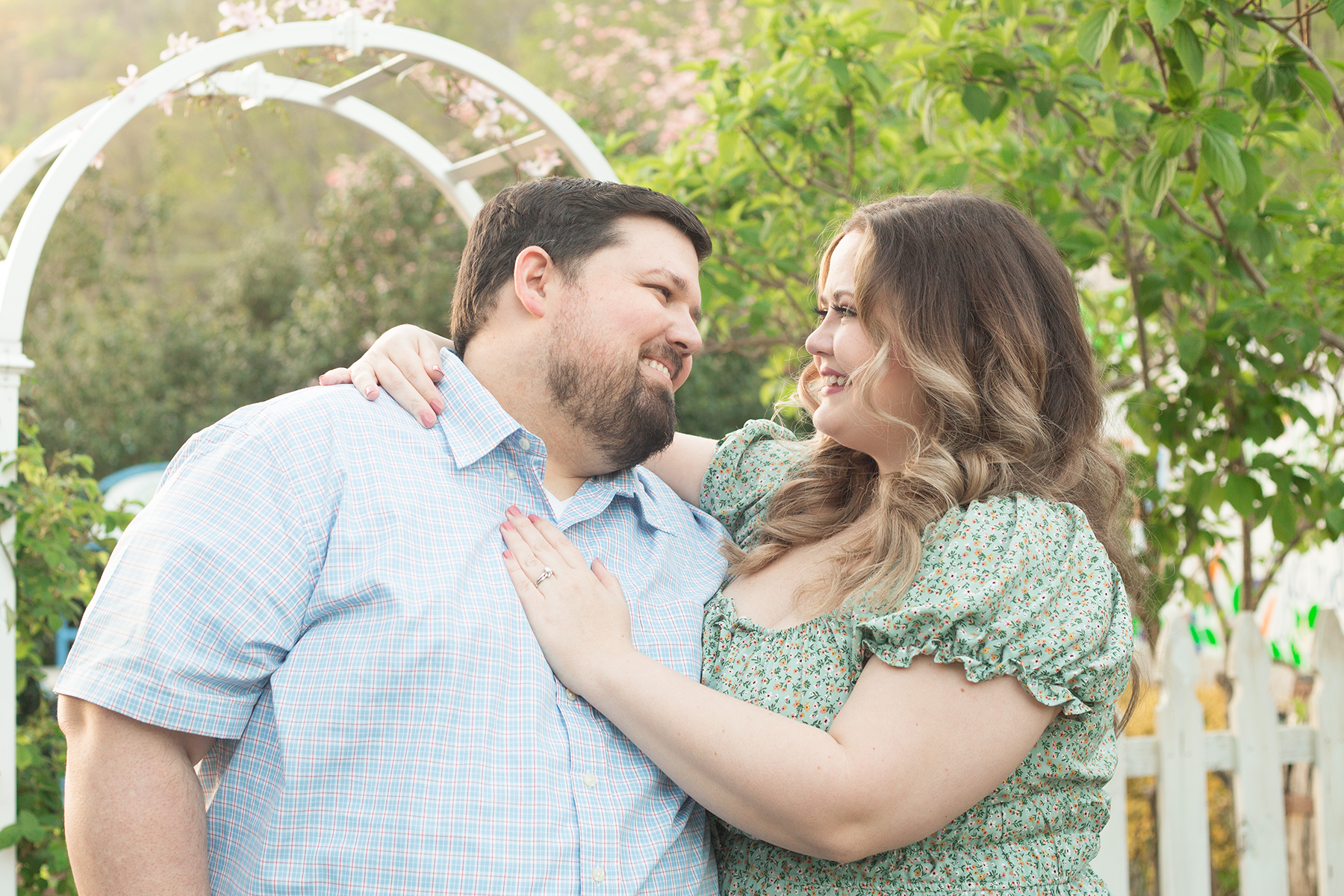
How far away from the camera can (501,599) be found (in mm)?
1719

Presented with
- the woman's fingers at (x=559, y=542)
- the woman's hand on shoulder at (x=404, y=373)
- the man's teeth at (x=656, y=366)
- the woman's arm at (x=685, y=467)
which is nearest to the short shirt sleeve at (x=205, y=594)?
the woman's hand on shoulder at (x=404, y=373)

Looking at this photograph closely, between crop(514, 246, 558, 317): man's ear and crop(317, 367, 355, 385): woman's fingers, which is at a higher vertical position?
crop(514, 246, 558, 317): man's ear

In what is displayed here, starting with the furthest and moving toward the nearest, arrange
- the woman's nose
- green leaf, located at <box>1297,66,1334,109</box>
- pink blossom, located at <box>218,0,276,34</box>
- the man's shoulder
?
pink blossom, located at <box>218,0,276,34</box>
green leaf, located at <box>1297,66,1334,109</box>
the man's shoulder
the woman's nose

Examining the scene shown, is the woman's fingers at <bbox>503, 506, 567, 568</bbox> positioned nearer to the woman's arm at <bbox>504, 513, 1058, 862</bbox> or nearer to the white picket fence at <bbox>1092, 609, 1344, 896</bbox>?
the woman's arm at <bbox>504, 513, 1058, 862</bbox>

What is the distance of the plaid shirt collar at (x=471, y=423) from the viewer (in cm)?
188

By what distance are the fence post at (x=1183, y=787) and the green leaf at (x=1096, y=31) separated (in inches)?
65.1

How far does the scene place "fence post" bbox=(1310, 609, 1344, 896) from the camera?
10.4ft

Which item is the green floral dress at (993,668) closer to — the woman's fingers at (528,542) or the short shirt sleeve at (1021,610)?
the short shirt sleeve at (1021,610)

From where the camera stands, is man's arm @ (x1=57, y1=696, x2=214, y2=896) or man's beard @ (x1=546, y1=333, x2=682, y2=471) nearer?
man's arm @ (x1=57, y1=696, x2=214, y2=896)

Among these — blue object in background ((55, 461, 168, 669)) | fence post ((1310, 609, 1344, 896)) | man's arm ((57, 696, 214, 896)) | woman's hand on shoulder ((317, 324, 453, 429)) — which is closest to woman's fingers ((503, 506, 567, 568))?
woman's hand on shoulder ((317, 324, 453, 429))

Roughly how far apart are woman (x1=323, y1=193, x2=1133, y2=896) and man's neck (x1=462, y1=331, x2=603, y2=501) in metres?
0.13

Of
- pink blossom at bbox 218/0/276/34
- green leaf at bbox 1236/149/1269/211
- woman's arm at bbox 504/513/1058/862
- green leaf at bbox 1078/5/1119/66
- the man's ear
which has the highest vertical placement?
pink blossom at bbox 218/0/276/34

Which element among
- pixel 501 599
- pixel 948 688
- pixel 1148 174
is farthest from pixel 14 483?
pixel 1148 174

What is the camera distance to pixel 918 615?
1616mm
